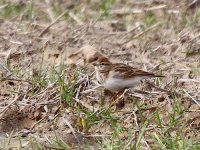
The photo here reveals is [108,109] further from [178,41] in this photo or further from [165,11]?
[165,11]

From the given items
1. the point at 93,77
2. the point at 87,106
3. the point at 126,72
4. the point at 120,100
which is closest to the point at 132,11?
the point at 93,77

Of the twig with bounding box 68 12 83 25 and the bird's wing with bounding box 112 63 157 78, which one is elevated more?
the twig with bounding box 68 12 83 25

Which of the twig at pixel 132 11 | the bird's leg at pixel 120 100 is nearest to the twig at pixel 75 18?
the twig at pixel 132 11

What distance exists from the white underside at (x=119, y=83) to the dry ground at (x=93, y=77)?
0.10 meters

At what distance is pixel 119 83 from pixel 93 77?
0.41 meters

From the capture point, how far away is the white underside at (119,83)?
7.14 meters

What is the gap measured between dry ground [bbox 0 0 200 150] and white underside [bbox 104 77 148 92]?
10 cm

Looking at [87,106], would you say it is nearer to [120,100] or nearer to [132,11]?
[120,100]

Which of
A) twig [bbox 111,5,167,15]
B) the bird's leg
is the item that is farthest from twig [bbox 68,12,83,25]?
the bird's leg

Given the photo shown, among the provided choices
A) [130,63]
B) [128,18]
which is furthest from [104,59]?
[128,18]

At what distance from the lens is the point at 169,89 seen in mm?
7266

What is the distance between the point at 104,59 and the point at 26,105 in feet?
3.74

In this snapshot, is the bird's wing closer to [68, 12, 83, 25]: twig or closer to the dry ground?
the dry ground

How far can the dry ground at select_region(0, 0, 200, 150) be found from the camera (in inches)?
257
